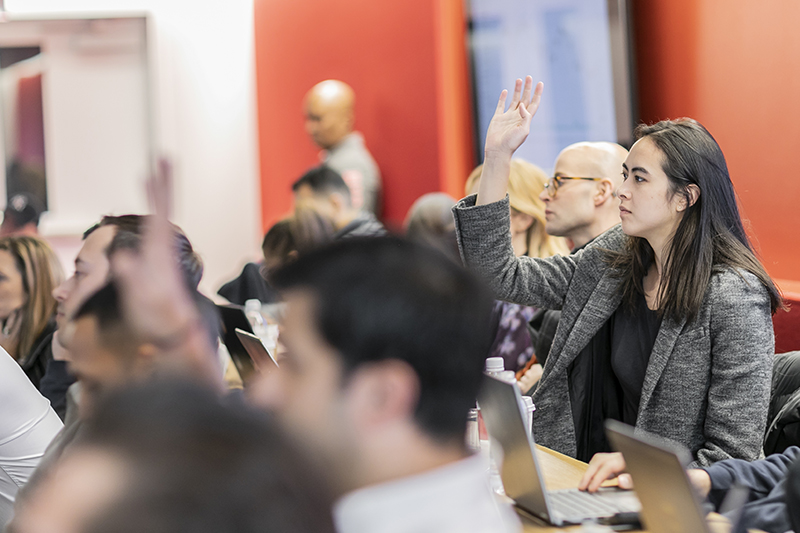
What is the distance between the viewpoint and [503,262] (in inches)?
83.7

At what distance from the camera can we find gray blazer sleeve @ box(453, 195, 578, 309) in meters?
2.06

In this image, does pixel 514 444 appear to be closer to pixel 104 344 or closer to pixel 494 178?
pixel 104 344

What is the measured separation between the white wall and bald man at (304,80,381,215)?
1.42m

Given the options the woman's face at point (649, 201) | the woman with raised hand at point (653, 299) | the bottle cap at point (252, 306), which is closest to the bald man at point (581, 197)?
the woman with raised hand at point (653, 299)

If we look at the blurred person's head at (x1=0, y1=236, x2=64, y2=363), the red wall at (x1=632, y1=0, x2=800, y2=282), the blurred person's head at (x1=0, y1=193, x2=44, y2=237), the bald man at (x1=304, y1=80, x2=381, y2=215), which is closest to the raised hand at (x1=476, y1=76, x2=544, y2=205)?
the red wall at (x1=632, y1=0, x2=800, y2=282)

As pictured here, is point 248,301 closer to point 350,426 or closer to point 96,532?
point 350,426

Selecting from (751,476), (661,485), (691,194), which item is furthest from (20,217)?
(661,485)

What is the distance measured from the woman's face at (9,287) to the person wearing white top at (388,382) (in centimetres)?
232

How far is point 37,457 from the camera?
168 centimetres

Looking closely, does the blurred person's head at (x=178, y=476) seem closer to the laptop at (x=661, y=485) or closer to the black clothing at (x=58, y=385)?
the laptop at (x=661, y=485)

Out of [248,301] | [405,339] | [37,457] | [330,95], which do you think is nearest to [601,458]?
[405,339]

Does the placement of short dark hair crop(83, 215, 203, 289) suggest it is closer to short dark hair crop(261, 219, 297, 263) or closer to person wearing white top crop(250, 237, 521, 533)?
person wearing white top crop(250, 237, 521, 533)

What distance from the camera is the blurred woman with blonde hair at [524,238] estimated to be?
3.03 metres

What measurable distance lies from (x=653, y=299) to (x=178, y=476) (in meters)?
1.78
